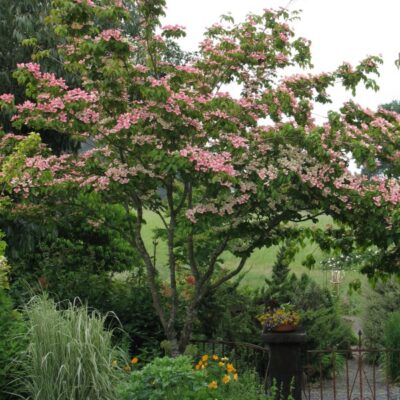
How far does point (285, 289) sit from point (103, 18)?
4.55 meters

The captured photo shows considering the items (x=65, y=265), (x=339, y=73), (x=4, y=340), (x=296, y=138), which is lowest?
(x=4, y=340)

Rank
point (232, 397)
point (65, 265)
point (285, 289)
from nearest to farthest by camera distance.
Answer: point (232, 397) < point (285, 289) < point (65, 265)

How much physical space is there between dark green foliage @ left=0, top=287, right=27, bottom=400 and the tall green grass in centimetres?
12

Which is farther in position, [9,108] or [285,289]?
[285,289]

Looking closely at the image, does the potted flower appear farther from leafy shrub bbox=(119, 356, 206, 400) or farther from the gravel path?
leafy shrub bbox=(119, 356, 206, 400)

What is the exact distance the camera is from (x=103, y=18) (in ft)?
22.2

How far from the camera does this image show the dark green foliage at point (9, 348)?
18.1ft

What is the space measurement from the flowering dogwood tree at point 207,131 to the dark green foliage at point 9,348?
1.60 m

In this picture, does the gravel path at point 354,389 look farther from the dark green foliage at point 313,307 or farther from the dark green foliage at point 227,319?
the dark green foliage at point 227,319

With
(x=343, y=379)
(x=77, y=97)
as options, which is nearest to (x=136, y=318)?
(x=77, y=97)

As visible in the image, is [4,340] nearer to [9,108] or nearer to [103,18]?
[9,108]

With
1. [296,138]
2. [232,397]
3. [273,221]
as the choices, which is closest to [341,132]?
[296,138]

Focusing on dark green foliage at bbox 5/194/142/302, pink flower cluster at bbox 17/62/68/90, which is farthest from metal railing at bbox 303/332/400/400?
pink flower cluster at bbox 17/62/68/90

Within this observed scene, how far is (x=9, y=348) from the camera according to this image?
565 cm
